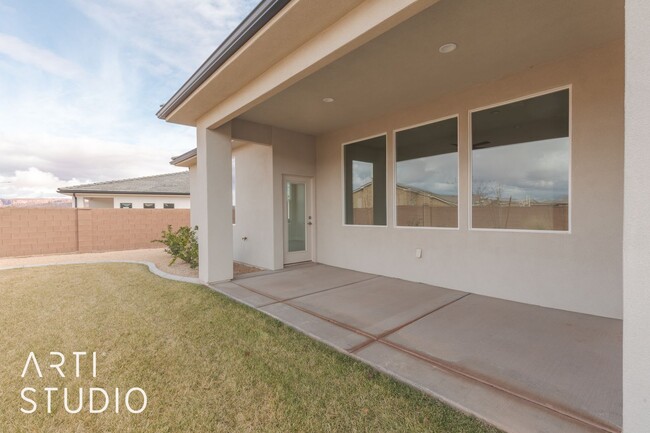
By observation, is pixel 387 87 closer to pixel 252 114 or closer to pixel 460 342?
pixel 252 114

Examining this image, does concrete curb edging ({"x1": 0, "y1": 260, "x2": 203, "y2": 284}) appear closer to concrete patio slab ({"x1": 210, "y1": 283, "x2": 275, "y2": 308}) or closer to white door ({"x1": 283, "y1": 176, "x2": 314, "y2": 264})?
concrete patio slab ({"x1": 210, "y1": 283, "x2": 275, "y2": 308})

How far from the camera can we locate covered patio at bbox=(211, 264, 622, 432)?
76.7 inches

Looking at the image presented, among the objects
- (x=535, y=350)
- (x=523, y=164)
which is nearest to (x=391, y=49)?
(x=523, y=164)

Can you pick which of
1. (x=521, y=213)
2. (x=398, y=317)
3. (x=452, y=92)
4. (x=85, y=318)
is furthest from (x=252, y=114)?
(x=521, y=213)

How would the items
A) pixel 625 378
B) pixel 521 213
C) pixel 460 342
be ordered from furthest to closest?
pixel 521 213 → pixel 460 342 → pixel 625 378

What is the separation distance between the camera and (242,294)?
4.72 m

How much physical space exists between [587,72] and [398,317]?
3990 millimetres

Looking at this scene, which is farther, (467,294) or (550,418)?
(467,294)

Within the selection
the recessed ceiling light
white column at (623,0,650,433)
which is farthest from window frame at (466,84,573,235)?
white column at (623,0,650,433)

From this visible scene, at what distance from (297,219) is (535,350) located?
547cm

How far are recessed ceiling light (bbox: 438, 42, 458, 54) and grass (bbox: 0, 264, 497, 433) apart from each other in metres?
3.72

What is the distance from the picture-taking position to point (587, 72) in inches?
143

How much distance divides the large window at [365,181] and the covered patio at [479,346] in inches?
73.6

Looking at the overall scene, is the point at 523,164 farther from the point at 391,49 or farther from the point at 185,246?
the point at 185,246
